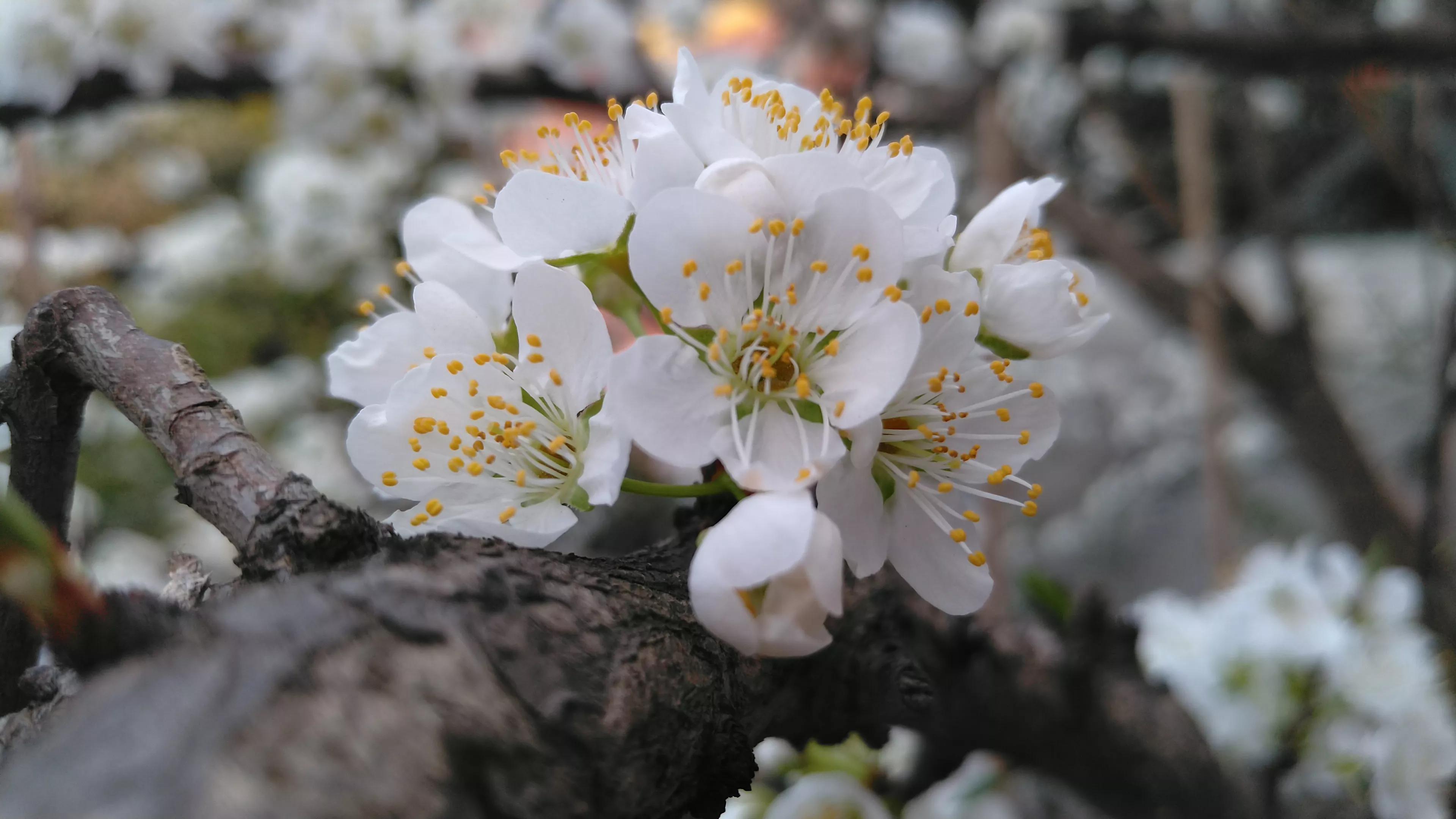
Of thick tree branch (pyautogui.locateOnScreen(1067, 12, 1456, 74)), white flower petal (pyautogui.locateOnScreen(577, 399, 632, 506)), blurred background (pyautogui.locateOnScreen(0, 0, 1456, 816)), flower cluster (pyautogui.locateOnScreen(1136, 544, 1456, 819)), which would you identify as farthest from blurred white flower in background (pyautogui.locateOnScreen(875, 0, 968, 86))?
white flower petal (pyautogui.locateOnScreen(577, 399, 632, 506))

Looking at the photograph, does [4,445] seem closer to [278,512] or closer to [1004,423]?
[278,512]

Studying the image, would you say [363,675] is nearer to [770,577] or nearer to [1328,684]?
[770,577]

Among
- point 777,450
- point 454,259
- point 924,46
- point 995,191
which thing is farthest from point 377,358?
point 924,46

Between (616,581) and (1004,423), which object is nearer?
(616,581)

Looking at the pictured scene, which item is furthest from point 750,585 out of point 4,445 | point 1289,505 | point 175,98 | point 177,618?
point 1289,505

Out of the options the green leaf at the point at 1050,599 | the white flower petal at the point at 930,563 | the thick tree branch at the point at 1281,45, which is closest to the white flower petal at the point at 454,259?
the white flower petal at the point at 930,563

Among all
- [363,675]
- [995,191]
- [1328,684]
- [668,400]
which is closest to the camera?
[363,675]
